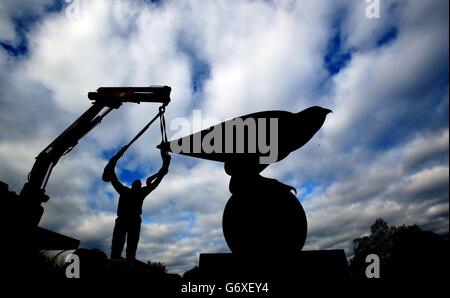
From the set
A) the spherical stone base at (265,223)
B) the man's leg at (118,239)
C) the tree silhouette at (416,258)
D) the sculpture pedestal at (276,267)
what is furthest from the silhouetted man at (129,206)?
the tree silhouette at (416,258)

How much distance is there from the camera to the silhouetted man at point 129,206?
5753 millimetres

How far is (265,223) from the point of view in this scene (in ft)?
16.3

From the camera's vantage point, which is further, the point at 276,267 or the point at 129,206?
the point at 129,206

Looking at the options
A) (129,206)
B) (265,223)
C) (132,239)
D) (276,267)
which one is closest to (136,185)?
(129,206)

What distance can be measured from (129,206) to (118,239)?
2.42ft

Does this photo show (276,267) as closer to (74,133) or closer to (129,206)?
(129,206)

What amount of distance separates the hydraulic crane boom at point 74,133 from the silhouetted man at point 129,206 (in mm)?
2947

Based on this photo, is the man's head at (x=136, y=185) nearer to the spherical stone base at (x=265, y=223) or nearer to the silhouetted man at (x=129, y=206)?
the silhouetted man at (x=129, y=206)

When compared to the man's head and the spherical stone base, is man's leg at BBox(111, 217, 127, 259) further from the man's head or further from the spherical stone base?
the spherical stone base

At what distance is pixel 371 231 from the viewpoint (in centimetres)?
13162
